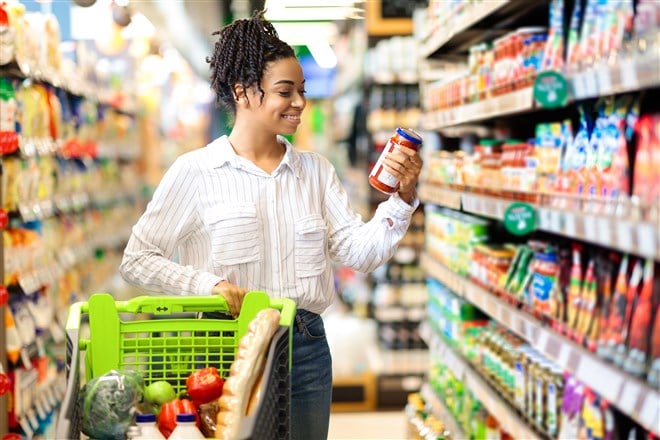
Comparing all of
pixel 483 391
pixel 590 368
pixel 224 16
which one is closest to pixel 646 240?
pixel 590 368

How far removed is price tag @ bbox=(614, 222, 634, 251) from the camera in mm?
2283

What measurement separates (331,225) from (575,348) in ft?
2.63

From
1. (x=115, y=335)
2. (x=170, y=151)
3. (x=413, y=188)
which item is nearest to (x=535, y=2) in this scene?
(x=413, y=188)

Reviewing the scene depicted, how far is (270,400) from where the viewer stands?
2.23 m

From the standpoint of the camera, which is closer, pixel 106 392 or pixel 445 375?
pixel 106 392

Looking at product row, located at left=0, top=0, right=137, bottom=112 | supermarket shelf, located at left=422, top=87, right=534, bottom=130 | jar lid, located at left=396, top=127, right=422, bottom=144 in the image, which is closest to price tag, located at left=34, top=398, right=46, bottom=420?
product row, located at left=0, top=0, right=137, bottom=112

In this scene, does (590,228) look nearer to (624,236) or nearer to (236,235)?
(624,236)

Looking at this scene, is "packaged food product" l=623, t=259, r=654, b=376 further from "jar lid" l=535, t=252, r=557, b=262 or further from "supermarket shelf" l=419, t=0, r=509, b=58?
"supermarket shelf" l=419, t=0, r=509, b=58

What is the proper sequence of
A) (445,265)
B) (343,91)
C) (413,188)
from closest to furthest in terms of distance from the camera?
(413,188), (445,265), (343,91)

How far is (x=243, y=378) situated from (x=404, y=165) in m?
0.91

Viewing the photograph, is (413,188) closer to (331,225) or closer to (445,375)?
(331,225)

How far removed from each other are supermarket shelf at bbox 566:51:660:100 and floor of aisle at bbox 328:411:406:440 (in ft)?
12.9

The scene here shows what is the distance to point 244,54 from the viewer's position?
2.93 metres

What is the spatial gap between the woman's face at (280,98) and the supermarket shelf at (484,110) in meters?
0.71
